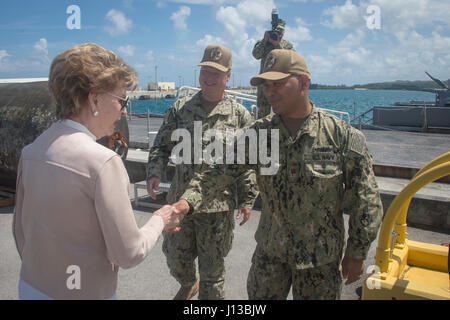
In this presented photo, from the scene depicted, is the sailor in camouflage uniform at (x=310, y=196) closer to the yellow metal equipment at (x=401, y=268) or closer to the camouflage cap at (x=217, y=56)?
the yellow metal equipment at (x=401, y=268)

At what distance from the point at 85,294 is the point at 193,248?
180 centimetres

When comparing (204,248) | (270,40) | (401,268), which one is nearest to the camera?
(401,268)

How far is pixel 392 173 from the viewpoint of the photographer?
714 cm

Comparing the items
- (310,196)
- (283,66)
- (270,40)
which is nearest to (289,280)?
(310,196)

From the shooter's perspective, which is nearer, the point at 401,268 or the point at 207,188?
the point at 401,268

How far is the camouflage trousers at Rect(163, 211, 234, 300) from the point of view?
129 inches

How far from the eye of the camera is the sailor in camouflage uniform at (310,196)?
231cm

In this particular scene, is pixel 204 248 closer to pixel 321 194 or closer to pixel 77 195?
pixel 321 194

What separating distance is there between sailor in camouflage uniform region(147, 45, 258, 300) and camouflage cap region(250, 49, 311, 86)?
98 cm

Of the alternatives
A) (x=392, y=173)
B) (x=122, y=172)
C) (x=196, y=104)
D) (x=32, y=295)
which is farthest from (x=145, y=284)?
(x=392, y=173)

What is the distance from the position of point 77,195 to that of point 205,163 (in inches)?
73.1

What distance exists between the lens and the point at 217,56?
3400 millimetres

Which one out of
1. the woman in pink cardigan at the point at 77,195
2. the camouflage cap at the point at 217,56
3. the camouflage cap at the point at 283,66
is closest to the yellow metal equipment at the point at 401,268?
the camouflage cap at the point at 283,66

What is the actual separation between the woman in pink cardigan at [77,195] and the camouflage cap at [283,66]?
0.97 metres
